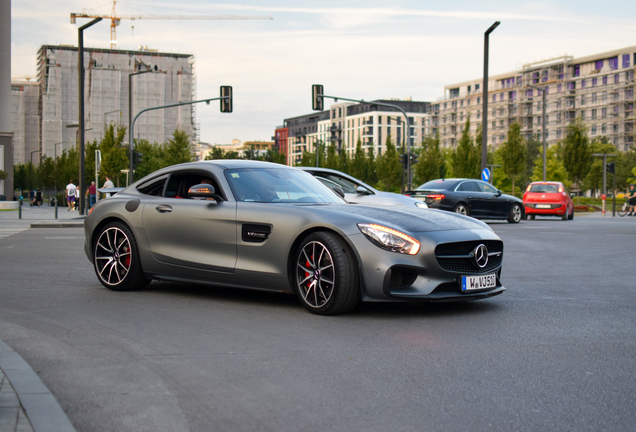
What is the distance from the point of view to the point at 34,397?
3.67 m

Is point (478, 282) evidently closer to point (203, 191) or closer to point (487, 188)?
point (203, 191)

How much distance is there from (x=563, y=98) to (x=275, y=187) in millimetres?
134308

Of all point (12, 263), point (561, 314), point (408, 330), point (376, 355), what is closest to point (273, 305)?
point (408, 330)

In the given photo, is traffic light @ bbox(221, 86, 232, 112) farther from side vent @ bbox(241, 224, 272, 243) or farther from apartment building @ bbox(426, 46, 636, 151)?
apartment building @ bbox(426, 46, 636, 151)

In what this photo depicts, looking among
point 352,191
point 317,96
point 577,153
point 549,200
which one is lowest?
point 549,200

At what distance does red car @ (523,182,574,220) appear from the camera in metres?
28.8

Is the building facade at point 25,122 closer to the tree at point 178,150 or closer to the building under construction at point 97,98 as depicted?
the building under construction at point 97,98

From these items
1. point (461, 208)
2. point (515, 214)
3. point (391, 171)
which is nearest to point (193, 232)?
point (461, 208)

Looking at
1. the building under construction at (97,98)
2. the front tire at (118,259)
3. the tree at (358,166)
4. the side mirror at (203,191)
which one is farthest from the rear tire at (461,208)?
the building under construction at (97,98)

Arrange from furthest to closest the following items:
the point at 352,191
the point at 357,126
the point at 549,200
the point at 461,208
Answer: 1. the point at 357,126
2. the point at 549,200
3. the point at 461,208
4. the point at 352,191

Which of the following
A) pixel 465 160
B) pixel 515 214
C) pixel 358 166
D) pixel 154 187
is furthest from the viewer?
pixel 358 166

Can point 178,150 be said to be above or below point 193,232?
above

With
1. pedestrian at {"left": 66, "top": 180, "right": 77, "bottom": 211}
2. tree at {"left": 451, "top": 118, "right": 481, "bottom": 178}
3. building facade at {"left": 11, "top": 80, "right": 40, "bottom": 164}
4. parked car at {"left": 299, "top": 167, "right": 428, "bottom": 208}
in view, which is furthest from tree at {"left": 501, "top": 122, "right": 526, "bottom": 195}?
building facade at {"left": 11, "top": 80, "right": 40, "bottom": 164}

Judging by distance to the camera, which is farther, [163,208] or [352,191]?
[352,191]
